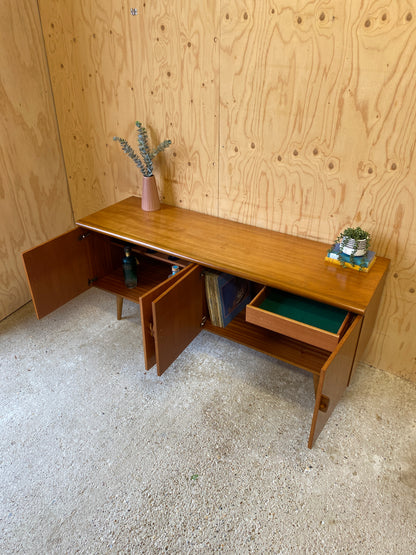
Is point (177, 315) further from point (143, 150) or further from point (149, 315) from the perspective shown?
point (143, 150)

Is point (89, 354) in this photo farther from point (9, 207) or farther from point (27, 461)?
point (9, 207)

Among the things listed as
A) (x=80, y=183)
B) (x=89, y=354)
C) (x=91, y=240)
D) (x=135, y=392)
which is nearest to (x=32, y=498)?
(x=135, y=392)

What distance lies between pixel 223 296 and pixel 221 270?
0.24 m

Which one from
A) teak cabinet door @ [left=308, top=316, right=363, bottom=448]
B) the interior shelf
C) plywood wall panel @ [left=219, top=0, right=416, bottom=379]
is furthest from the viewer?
the interior shelf

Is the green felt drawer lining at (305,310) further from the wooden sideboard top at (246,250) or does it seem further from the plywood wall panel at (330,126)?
the plywood wall panel at (330,126)

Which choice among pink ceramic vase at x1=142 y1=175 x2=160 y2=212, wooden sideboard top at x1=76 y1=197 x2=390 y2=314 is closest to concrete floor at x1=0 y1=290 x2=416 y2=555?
wooden sideboard top at x1=76 y1=197 x2=390 y2=314

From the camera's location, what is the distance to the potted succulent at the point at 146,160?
1.83 metres

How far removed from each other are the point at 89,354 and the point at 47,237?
0.80m

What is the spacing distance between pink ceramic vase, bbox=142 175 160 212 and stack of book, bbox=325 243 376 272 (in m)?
0.87

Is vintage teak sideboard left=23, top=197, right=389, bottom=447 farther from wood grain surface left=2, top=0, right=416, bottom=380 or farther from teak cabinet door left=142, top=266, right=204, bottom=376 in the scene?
wood grain surface left=2, top=0, right=416, bottom=380

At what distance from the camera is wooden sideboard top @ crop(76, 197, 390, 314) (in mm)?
1408

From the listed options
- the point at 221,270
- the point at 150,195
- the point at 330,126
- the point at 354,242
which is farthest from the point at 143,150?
the point at 354,242

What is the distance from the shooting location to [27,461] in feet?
4.68

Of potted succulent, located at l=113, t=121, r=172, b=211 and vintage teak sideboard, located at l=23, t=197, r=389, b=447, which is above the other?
potted succulent, located at l=113, t=121, r=172, b=211
